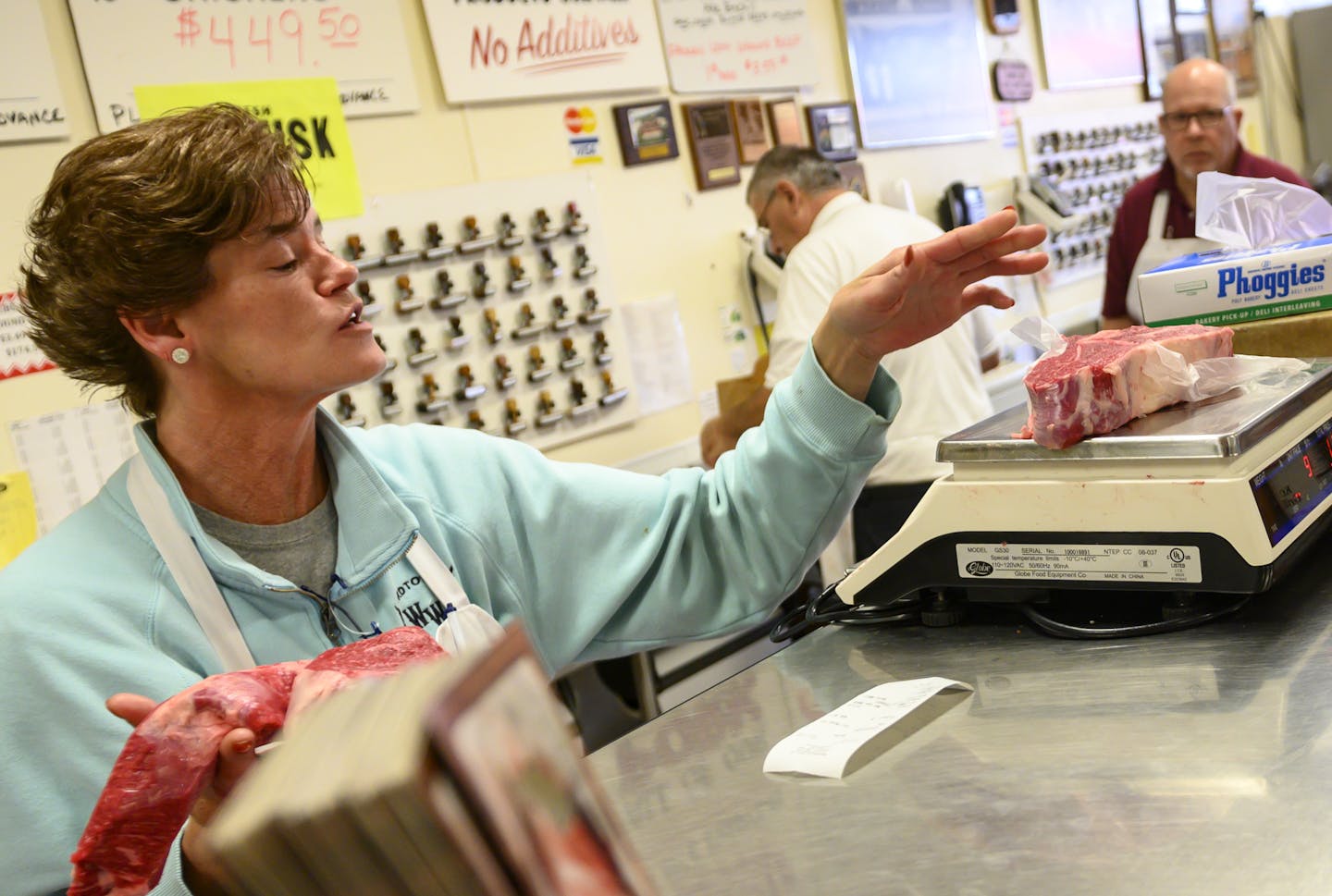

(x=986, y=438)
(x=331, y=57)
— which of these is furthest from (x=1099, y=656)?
(x=331, y=57)

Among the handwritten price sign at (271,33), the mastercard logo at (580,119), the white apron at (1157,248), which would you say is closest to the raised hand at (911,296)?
the handwritten price sign at (271,33)

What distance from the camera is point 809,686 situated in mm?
1338

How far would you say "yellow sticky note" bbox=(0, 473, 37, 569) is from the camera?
7.97ft

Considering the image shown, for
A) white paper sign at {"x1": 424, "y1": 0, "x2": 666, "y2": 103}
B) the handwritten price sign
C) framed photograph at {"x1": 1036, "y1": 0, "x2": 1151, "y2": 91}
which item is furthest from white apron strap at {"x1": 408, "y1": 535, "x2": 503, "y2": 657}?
framed photograph at {"x1": 1036, "y1": 0, "x2": 1151, "y2": 91}

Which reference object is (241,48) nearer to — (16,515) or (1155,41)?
(16,515)

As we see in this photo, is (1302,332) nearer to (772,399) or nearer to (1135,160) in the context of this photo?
(772,399)

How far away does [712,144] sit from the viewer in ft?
12.9

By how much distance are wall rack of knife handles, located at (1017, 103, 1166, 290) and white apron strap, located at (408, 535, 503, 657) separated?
4185mm

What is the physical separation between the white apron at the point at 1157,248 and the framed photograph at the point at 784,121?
1.17 m

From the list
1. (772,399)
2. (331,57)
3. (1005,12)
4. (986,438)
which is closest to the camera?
(986,438)

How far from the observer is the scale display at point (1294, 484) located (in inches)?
47.9

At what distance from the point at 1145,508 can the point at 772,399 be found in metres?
0.49

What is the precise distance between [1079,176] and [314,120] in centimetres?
384

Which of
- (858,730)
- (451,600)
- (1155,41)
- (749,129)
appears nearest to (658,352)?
(749,129)
